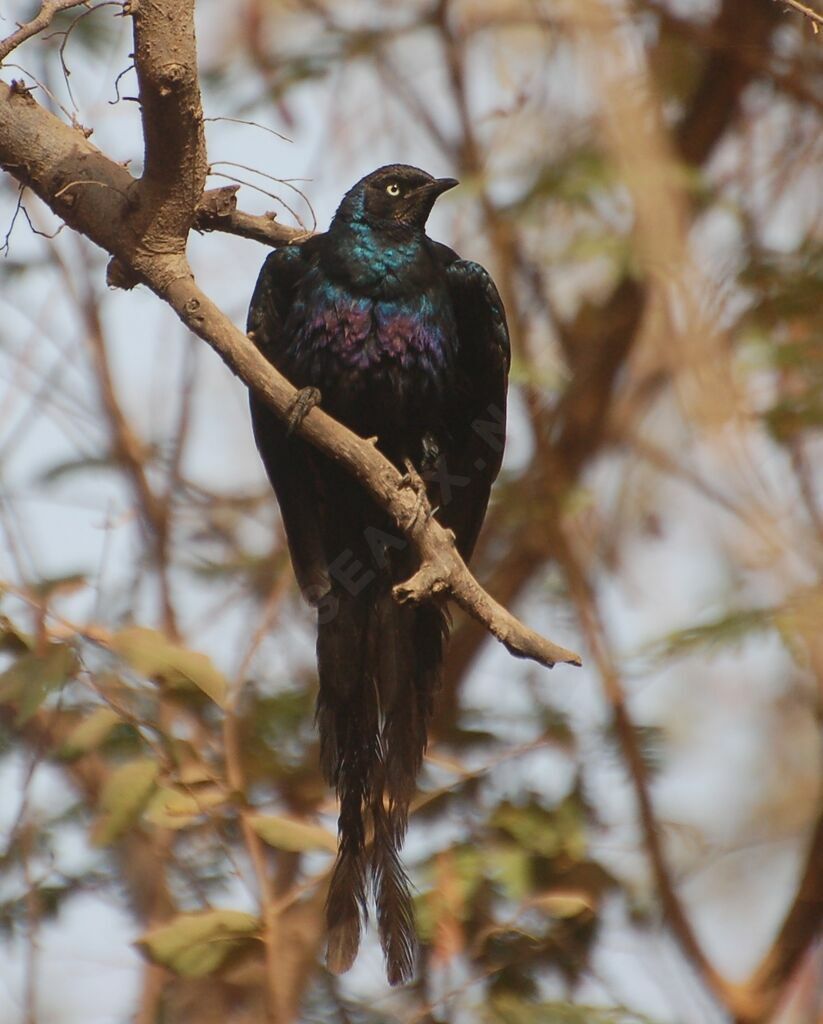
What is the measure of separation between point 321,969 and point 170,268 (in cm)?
255

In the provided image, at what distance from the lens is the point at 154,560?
5.38m

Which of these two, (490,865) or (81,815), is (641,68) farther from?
(81,815)

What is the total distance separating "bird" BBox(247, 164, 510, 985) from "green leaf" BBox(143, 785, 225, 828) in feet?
1.30

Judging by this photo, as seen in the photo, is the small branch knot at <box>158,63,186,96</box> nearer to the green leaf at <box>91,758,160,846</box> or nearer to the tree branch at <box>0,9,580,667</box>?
the tree branch at <box>0,9,580,667</box>

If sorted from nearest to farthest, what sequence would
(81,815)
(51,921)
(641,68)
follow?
(51,921)
(81,815)
(641,68)

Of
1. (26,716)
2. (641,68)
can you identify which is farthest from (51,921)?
(641,68)

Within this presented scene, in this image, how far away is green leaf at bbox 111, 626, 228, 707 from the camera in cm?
337

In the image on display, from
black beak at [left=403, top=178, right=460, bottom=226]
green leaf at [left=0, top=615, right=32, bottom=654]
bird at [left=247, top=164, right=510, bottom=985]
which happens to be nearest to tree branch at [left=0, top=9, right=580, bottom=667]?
bird at [left=247, top=164, right=510, bottom=985]

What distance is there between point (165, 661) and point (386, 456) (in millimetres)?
899

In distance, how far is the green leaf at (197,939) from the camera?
332cm

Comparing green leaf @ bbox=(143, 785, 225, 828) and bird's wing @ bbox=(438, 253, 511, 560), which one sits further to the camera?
bird's wing @ bbox=(438, 253, 511, 560)

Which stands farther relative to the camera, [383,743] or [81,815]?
[81,815]

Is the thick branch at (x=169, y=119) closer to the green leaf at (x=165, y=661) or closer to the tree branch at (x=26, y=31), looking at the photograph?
the tree branch at (x=26, y=31)

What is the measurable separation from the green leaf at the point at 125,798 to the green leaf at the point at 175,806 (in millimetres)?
28
